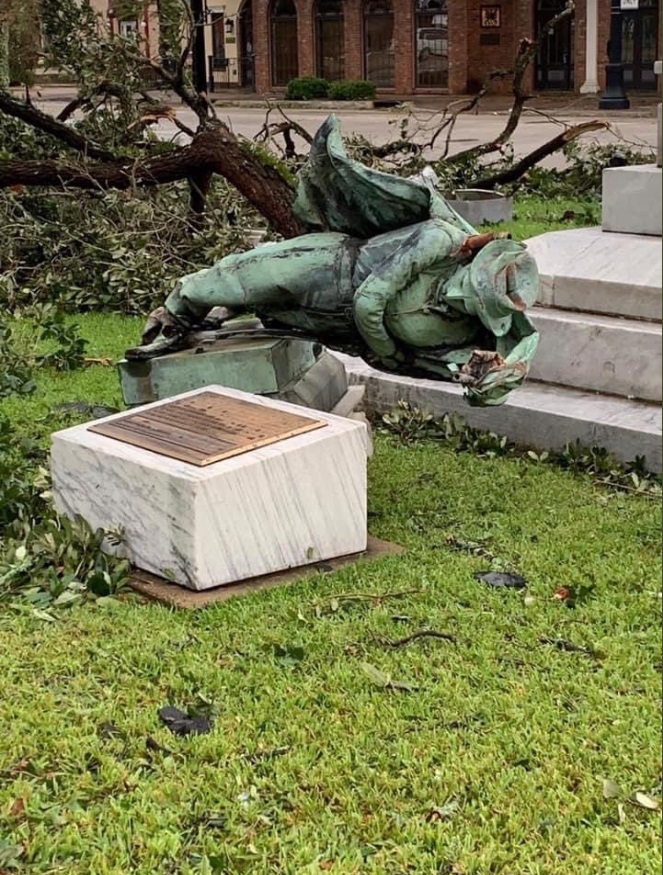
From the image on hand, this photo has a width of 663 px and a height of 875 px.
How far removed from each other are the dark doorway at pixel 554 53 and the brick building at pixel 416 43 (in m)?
0.03

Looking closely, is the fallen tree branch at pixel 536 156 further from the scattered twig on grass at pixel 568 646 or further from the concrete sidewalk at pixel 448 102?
Result: the concrete sidewalk at pixel 448 102

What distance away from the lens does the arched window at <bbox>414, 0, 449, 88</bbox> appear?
3497 centimetres

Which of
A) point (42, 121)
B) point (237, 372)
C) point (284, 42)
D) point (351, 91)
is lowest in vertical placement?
point (237, 372)

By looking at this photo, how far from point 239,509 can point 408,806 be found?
145 centimetres

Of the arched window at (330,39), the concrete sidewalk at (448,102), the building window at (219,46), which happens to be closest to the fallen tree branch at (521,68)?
the concrete sidewalk at (448,102)

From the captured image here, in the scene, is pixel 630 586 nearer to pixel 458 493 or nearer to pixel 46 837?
pixel 458 493

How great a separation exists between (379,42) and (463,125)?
12.0 m

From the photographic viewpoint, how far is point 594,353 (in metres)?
5.94

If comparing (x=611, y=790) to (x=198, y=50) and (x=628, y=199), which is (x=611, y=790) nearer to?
(x=628, y=199)

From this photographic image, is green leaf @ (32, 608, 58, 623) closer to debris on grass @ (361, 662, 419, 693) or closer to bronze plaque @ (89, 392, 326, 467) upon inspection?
bronze plaque @ (89, 392, 326, 467)

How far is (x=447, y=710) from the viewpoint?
3.37m

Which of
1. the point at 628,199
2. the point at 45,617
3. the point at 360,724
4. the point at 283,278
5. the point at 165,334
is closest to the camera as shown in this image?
the point at 360,724

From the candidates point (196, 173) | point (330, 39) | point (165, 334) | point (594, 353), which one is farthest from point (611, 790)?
point (330, 39)

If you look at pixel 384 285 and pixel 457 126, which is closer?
pixel 384 285
